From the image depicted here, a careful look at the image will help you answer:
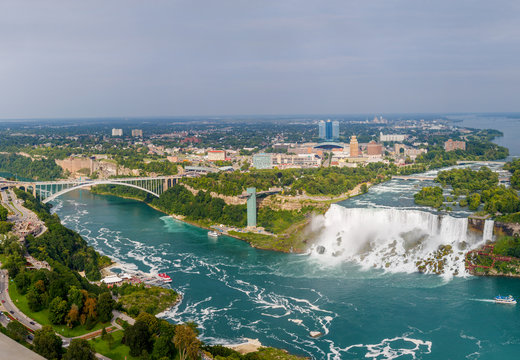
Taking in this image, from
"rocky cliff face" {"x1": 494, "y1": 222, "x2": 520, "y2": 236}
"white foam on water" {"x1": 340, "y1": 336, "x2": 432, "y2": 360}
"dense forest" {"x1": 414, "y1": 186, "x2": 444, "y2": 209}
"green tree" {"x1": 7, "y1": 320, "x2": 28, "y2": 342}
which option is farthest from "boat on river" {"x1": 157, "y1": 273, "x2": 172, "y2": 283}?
"dense forest" {"x1": 414, "y1": 186, "x2": 444, "y2": 209}

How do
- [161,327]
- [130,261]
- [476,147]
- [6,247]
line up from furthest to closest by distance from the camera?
[476,147] → [130,261] → [6,247] → [161,327]

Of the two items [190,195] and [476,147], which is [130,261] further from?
[476,147]

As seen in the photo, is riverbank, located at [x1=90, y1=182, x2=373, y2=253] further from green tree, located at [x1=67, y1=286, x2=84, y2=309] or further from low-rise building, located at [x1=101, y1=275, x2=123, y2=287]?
green tree, located at [x1=67, y1=286, x2=84, y2=309]

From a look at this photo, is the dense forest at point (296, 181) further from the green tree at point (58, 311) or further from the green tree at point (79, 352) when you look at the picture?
the green tree at point (79, 352)

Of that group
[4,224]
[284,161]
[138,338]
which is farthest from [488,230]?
[284,161]

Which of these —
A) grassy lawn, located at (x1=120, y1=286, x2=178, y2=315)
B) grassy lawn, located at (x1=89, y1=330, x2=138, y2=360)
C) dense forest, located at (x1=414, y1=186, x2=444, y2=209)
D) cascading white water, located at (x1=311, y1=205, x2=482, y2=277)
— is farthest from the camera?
dense forest, located at (x1=414, y1=186, x2=444, y2=209)

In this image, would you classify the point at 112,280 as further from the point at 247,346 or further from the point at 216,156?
the point at 216,156

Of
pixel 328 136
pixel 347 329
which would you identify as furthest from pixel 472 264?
pixel 328 136
